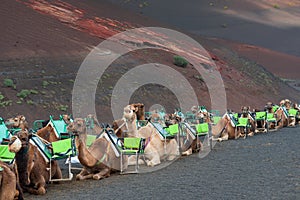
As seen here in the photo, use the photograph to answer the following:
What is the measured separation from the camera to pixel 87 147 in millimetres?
14000

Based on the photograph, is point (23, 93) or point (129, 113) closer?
point (129, 113)

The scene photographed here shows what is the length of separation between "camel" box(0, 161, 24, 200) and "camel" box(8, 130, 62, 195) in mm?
541

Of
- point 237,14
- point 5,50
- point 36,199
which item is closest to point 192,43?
point 5,50

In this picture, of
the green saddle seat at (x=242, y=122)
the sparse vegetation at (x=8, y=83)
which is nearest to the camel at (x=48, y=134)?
the green saddle seat at (x=242, y=122)

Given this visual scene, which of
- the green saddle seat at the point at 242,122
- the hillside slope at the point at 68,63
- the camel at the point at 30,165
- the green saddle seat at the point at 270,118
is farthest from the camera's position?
the hillside slope at the point at 68,63

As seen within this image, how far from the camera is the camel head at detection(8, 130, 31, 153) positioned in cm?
1057

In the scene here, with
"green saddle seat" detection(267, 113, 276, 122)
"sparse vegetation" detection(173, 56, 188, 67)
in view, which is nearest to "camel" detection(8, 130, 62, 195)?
"green saddle seat" detection(267, 113, 276, 122)

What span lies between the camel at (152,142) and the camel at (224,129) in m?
5.25

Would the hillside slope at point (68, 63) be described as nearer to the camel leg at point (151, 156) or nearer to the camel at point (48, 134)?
the camel at point (48, 134)

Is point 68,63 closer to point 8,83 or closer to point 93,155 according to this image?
point 8,83

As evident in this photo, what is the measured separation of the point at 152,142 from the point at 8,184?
19.9ft

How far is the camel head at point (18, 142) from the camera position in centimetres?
1057

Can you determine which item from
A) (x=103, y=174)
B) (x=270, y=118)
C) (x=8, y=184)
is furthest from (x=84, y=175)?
(x=270, y=118)

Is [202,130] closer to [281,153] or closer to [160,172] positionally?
[281,153]
